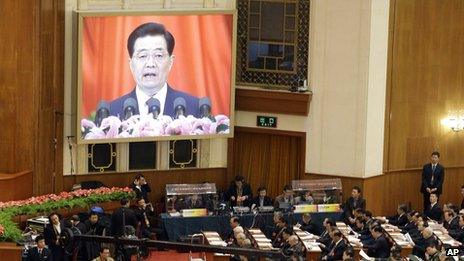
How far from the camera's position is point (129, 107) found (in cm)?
2370

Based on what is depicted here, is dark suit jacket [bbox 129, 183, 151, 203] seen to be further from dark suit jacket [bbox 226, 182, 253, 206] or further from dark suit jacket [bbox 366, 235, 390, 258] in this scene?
dark suit jacket [bbox 366, 235, 390, 258]

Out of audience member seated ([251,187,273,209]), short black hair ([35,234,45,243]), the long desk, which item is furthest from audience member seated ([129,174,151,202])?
short black hair ([35,234,45,243])

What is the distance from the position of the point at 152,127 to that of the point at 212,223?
2.62 metres

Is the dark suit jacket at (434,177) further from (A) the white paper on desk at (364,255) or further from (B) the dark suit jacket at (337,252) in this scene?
(B) the dark suit jacket at (337,252)

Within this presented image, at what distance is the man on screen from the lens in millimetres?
23531

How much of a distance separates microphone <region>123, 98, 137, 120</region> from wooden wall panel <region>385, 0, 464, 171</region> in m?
5.70

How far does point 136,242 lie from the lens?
7.61m

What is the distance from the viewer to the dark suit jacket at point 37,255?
1878cm

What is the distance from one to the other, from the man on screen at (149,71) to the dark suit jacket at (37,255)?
5271mm

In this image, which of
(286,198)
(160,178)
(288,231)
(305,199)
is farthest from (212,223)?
(288,231)

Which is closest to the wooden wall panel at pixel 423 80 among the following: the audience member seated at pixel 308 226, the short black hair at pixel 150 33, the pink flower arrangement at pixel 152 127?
the audience member seated at pixel 308 226

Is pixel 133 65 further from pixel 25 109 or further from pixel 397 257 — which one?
pixel 397 257

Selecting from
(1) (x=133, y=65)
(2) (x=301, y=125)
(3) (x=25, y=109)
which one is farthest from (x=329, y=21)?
(3) (x=25, y=109)

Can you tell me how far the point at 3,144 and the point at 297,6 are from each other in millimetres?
7104
